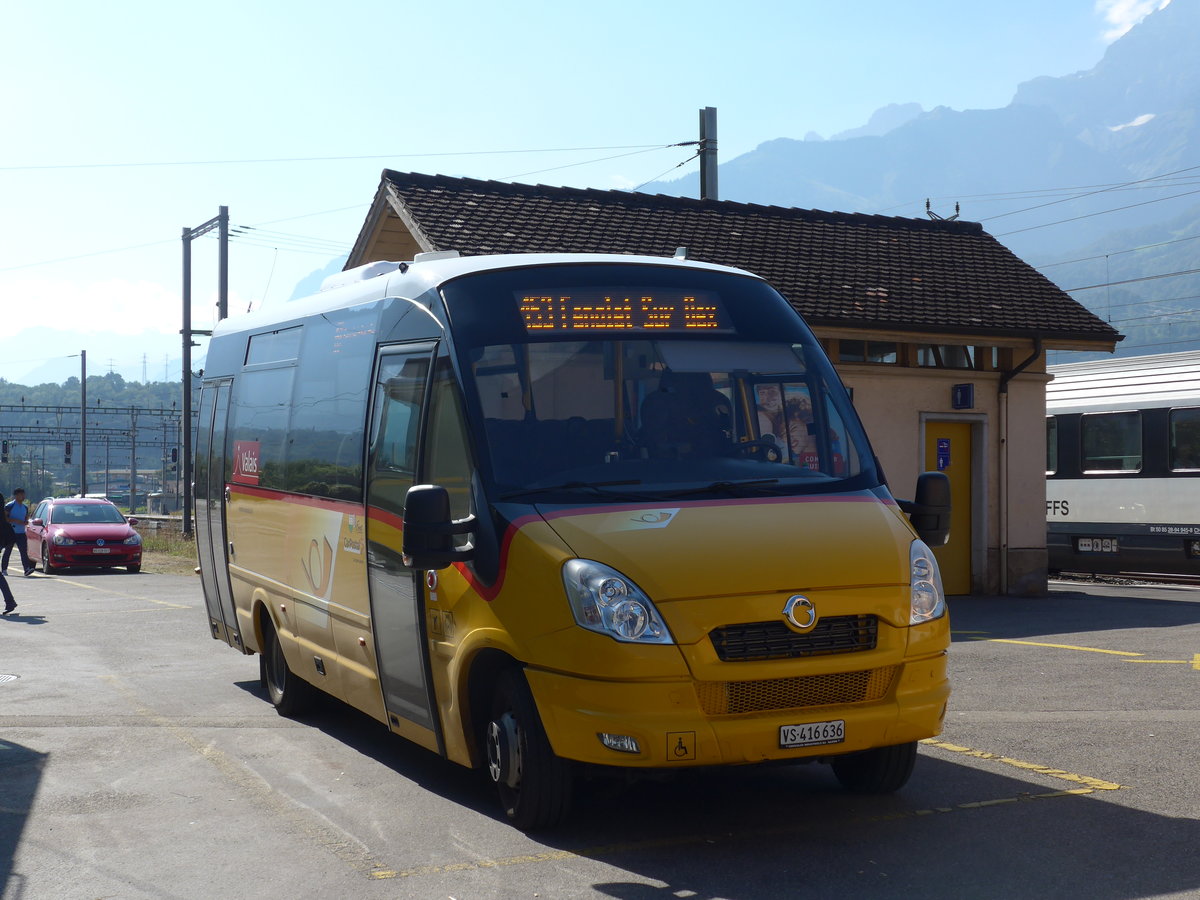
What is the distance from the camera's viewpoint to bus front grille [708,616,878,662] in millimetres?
5914

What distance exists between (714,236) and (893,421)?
13.5ft

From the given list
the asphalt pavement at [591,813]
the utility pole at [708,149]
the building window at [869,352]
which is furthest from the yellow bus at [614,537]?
the utility pole at [708,149]

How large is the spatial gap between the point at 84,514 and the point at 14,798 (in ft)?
81.4

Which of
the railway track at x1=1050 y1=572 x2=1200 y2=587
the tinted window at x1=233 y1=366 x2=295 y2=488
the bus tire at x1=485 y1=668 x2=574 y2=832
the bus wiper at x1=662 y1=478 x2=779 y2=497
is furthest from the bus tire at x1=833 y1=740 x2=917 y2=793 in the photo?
the railway track at x1=1050 y1=572 x2=1200 y2=587

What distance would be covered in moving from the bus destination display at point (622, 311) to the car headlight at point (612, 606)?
1531 mm

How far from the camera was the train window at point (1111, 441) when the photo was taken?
2402 cm

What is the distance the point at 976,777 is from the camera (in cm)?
744

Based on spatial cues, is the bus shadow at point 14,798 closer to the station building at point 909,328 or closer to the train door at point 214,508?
the train door at point 214,508

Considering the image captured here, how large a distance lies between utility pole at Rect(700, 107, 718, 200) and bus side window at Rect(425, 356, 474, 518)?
2007 cm

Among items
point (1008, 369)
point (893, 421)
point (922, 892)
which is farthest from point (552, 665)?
point (1008, 369)

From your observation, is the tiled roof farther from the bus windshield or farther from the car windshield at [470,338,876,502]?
the car windshield at [470,338,876,502]

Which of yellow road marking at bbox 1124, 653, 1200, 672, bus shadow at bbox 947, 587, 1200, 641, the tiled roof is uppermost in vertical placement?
the tiled roof

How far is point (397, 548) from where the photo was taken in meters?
7.39

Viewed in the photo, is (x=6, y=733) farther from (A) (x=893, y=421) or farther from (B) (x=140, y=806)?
(A) (x=893, y=421)
